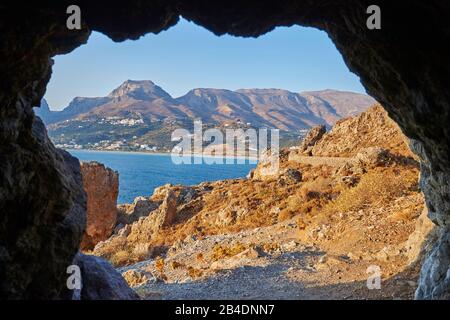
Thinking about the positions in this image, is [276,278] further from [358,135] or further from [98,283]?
[358,135]

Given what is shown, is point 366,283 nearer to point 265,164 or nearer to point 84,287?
point 84,287

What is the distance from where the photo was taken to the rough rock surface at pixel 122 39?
5008 millimetres

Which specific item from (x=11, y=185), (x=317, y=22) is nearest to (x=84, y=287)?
(x=11, y=185)

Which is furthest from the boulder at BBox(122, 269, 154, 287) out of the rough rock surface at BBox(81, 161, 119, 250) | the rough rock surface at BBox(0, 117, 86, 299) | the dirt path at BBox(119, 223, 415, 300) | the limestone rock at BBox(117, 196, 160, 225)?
the limestone rock at BBox(117, 196, 160, 225)

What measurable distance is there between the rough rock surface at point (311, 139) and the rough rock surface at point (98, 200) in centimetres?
2050

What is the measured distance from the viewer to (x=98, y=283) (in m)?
7.46

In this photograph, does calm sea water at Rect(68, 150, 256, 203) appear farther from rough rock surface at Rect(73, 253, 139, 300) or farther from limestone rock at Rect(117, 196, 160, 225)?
rough rock surface at Rect(73, 253, 139, 300)

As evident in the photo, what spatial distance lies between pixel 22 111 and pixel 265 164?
3449cm

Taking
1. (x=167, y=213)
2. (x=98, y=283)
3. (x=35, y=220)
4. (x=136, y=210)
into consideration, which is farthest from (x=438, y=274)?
(x=136, y=210)

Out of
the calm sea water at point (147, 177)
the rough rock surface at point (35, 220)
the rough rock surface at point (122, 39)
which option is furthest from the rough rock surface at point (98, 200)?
the calm sea water at point (147, 177)

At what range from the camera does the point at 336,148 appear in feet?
120

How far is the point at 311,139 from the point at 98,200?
80.1 ft

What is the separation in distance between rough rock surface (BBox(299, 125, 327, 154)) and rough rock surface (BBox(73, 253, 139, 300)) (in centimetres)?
3353

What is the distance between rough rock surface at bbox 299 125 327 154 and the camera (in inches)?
1615
